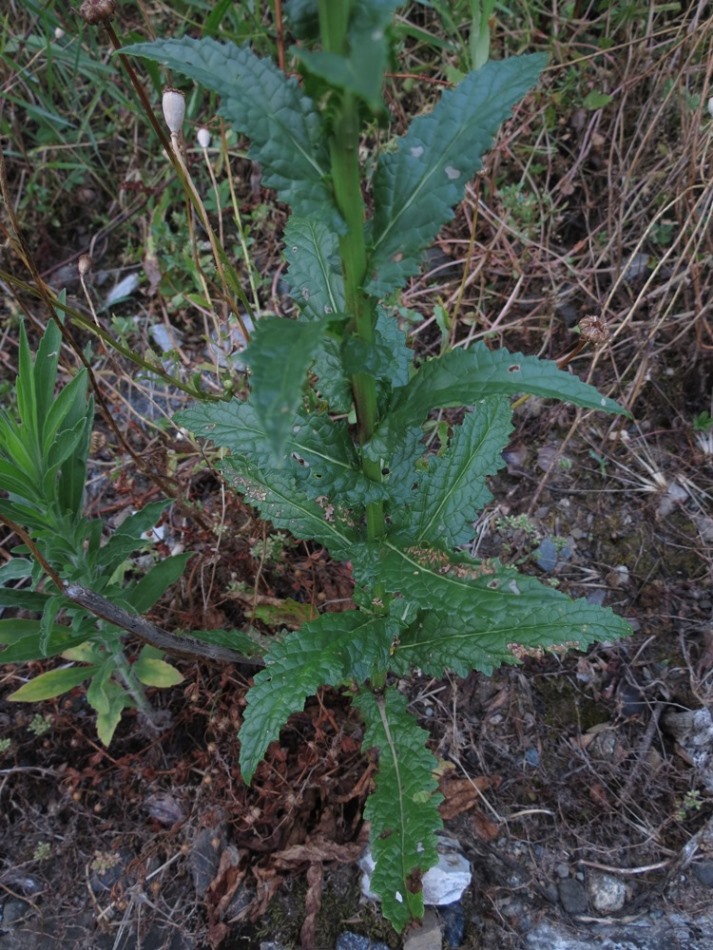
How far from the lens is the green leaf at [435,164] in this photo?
1.40m

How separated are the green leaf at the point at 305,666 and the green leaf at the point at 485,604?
179 millimetres

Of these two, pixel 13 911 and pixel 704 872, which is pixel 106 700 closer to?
pixel 13 911

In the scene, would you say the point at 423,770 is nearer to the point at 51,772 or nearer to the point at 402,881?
the point at 402,881

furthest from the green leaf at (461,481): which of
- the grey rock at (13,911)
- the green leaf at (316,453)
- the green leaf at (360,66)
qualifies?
the grey rock at (13,911)

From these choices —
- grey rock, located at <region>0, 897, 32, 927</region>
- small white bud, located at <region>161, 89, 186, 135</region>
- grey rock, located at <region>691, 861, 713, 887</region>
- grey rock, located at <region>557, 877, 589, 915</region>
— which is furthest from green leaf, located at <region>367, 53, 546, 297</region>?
grey rock, located at <region>0, 897, 32, 927</region>

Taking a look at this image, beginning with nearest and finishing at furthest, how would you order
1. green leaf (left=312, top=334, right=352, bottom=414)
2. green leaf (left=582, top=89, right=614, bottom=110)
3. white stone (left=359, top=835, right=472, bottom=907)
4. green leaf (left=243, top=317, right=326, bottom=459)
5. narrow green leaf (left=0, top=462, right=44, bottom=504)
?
1. green leaf (left=243, top=317, right=326, bottom=459)
2. green leaf (left=312, top=334, right=352, bottom=414)
3. narrow green leaf (left=0, top=462, right=44, bottom=504)
4. white stone (left=359, top=835, right=472, bottom=907)
5. green leaf (left=582, top=89, right=614, bottom=110)

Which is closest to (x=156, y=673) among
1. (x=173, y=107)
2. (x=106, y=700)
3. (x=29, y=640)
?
(x=106, y=700)

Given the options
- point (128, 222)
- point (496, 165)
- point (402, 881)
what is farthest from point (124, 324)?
point (402, 881)

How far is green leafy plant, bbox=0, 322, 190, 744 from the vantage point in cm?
200

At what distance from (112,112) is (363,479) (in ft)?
10.3

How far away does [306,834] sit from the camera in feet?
8.01

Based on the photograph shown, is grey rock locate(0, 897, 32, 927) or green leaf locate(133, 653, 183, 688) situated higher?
A: green leaf locate(133, 653, 183, 688)

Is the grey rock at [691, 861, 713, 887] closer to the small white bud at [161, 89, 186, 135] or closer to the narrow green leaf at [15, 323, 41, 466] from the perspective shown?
the narrow green leaf at [15, 323, 41, 466]

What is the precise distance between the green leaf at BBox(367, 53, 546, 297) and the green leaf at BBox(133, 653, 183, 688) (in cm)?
166
